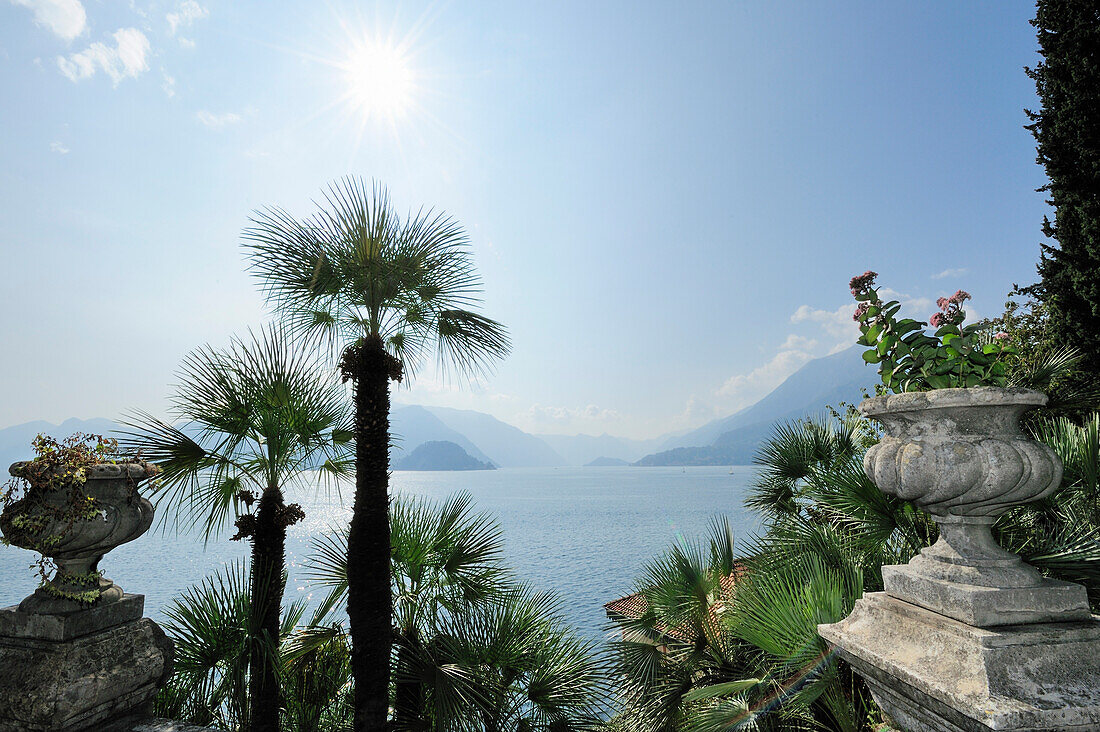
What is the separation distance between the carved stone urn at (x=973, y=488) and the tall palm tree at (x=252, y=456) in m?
5.25

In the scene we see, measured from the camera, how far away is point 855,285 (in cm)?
228

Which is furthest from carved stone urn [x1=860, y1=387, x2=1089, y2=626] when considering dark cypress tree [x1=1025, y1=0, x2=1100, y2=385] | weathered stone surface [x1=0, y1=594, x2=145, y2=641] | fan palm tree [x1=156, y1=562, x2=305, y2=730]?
dark cypress tree [x1=1025, y1=0, x2=1100, y2=385]

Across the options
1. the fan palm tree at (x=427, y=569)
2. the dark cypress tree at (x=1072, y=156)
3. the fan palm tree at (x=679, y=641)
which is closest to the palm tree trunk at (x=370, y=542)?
the fan palm tree at (x=427, y=569)

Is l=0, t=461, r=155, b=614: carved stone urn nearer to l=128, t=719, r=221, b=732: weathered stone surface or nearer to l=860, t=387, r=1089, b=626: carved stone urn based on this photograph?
l=128, t=719, r=221, b=732: weathered stone surface

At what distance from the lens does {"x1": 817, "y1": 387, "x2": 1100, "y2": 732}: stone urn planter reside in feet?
4.87

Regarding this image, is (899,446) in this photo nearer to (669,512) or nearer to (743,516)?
(743,516)

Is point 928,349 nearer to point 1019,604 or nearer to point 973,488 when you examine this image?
point 973,488

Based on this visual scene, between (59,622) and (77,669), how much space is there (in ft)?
0.78

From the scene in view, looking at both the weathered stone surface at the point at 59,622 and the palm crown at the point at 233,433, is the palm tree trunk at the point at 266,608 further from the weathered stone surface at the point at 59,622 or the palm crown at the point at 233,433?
the weathered stone surface at the point at 59,622

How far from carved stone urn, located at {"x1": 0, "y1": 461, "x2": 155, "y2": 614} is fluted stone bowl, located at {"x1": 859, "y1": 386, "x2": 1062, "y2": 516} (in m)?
3.43

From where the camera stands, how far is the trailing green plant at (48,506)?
2.43 metres

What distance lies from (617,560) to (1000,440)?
43.8 m

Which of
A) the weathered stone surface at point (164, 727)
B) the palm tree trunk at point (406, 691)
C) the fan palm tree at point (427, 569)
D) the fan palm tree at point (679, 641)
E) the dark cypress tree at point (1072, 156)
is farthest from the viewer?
the dark cypress tree at point (1072, 156)

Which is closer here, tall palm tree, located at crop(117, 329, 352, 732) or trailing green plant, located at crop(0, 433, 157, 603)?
trailing green plant, located at crop(0, 433, 157, 603)
